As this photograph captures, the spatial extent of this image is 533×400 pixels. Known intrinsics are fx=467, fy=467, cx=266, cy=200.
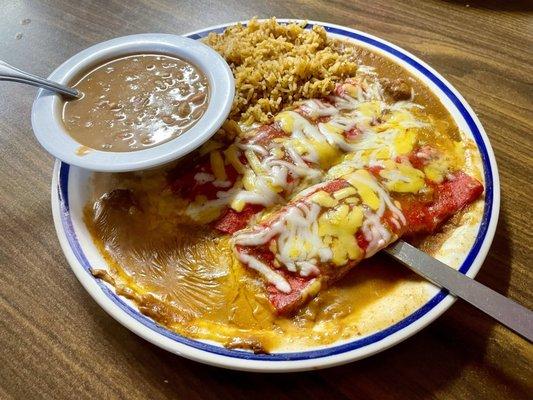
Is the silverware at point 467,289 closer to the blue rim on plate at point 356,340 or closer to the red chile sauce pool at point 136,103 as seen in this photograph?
the blue rim on plate at point 356,340

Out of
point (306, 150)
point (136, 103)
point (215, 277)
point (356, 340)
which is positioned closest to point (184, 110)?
point (136, 103)

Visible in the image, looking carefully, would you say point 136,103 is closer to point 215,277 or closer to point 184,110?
point 184,110

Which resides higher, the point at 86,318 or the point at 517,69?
the point at 517,69

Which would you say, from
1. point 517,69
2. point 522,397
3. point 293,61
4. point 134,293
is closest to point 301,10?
point 293,61

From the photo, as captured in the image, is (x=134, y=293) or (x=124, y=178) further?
(x=124, y=178)

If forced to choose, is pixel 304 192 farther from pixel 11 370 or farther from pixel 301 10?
pixel 301 10

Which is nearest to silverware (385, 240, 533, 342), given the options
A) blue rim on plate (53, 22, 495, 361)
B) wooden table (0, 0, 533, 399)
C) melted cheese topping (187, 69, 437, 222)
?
blue rim on plate (53, 22, 495, 361)
